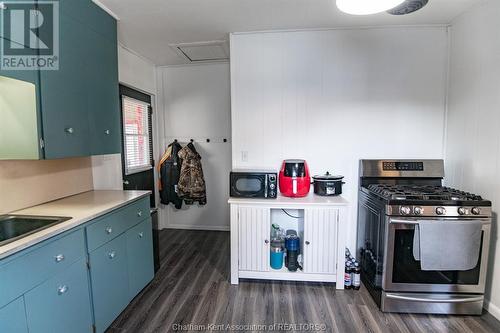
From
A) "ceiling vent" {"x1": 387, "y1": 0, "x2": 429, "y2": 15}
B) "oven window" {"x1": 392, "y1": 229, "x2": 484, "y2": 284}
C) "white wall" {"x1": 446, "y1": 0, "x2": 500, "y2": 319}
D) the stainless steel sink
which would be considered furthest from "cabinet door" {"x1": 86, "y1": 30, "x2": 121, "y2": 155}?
"white wall" {"x1": 446, "y1": 0, "x2": 500, "y2": 319}

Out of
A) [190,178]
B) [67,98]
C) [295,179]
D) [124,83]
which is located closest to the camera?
[67,98]

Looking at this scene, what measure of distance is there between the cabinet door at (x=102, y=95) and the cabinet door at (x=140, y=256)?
2.36 feet

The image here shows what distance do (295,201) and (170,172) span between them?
6.59 ft

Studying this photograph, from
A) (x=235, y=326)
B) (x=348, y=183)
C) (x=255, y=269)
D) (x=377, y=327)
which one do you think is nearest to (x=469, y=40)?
(x=348, y=183)

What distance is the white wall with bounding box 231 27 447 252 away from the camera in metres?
2.55

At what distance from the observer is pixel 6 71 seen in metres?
1.38

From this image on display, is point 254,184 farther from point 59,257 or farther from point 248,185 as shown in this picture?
point 59,257

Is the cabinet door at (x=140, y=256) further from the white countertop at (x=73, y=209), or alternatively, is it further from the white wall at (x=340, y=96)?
the white wall at (x=340, y=96)

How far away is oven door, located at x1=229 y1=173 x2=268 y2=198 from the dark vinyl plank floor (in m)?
0.85

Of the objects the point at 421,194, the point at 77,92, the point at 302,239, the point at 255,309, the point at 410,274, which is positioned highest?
the point at 77,92

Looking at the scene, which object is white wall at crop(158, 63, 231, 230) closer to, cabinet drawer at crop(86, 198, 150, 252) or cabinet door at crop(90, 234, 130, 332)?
cabinet drawer at crop(86, 198, 150, 252)

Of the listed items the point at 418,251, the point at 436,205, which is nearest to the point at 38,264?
the point at 418,251

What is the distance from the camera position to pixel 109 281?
5.95ft

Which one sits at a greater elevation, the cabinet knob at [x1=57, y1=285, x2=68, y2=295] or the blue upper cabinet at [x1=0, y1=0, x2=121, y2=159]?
the blue upper cabinet at [x1=0, y1=0, x2=121, y2=159]
